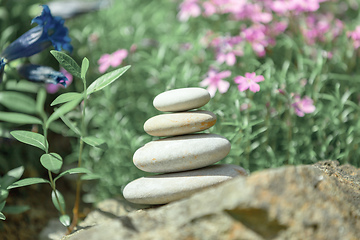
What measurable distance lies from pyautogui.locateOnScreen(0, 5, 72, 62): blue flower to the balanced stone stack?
84 cm

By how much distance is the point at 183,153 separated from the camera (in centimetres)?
177

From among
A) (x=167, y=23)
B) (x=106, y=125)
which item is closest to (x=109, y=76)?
(x=106, y=125)

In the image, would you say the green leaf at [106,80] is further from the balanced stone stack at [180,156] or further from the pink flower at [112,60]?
the pink flower at [112,60]

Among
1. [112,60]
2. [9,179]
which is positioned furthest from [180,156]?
[112,60]

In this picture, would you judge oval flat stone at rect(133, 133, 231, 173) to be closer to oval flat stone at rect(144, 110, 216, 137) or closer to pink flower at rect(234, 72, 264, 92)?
oval flat stone at rect(144, 110, 216, 137)

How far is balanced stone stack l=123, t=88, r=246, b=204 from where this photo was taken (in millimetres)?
1771

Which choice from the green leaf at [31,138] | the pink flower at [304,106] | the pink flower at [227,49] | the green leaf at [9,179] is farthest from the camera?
the pink flower at [227,49]

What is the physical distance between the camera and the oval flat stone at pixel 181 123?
1.83 m

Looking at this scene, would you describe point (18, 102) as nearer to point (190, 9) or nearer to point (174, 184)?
point (174, 184)

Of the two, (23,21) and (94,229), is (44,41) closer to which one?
(23,21)

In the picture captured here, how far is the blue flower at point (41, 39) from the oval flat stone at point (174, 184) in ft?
3.37

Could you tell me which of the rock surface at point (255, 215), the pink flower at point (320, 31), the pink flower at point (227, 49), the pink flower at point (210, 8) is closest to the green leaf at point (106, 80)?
the rock surface at point (255, 215)

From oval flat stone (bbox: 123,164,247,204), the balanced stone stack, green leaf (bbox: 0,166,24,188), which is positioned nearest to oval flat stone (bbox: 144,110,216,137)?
the balanced stone stack

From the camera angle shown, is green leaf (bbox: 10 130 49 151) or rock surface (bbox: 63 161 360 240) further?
green leaf (bbox: 10 130 49 151)
